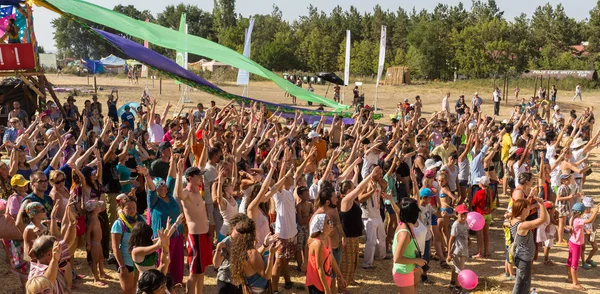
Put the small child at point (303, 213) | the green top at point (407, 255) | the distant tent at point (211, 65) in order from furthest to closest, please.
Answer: the distant tent at point (211, 65) < the small child at point (303, 213) < the green top at point (407, 255)

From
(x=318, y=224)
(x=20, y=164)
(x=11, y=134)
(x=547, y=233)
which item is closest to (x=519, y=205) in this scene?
(x=547, y=233)

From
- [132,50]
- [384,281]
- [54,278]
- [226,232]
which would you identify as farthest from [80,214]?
[132,50]

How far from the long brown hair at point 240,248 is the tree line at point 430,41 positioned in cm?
5173

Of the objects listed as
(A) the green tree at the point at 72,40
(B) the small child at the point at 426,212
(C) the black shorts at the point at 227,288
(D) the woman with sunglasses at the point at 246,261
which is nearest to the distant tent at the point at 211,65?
(B) the small child at the point at 426,212

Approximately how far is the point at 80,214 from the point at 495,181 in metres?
6.62

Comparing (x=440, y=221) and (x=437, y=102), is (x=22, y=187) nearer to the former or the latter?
(x=440, y=221)

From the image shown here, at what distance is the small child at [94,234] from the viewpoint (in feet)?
21.1

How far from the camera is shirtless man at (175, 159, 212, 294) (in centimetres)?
566

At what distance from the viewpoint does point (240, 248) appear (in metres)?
4.43

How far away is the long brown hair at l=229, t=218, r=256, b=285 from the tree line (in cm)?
5173

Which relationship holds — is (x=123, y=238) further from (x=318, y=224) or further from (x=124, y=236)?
(x=318, y=224)

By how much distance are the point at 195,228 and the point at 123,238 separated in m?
0.72

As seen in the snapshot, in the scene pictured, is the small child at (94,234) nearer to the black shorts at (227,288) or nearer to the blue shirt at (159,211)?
the blue shirt at (159,211)

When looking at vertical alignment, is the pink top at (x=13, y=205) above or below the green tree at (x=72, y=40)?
below
